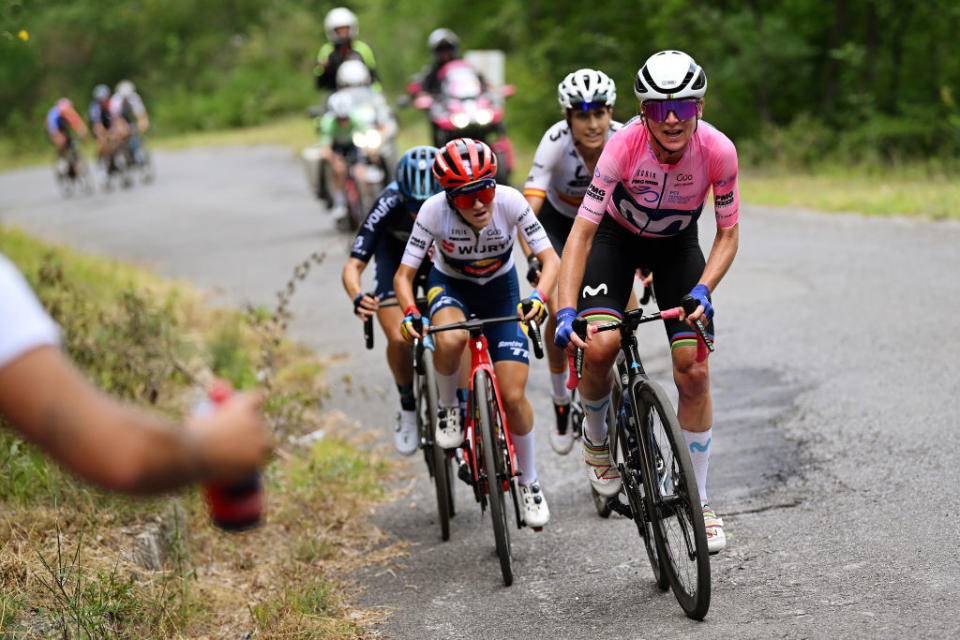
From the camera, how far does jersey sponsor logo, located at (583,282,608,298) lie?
18.1ft

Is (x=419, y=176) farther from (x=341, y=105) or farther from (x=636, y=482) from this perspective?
(x=341, y=105)

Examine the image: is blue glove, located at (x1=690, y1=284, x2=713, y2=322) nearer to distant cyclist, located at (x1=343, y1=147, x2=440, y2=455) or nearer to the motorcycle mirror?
distant cyclist, located at (x1=343, y1=147, x2=440, y2=455)

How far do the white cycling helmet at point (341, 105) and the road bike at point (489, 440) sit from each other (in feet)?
34.8

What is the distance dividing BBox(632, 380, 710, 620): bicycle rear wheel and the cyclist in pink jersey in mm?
170

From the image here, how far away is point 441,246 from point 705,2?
16452 mm

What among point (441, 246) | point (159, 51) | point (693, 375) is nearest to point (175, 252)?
point (441, 246)

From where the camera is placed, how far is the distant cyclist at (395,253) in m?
6.79

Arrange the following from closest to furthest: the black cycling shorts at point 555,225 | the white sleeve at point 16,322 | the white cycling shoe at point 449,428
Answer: the white sleeve at point 16,322 < the white cycling shoe at point 449,428 < the black cycling shorts at point 555,225

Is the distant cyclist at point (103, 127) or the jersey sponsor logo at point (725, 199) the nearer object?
the jersey sponsor logo at point (725, 199)

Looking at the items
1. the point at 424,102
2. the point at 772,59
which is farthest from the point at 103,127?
the point at 772,59

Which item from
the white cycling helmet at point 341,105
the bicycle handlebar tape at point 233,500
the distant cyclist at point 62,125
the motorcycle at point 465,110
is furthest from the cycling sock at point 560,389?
the distant cyclist at point 62,125

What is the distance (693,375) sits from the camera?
17.1 feet

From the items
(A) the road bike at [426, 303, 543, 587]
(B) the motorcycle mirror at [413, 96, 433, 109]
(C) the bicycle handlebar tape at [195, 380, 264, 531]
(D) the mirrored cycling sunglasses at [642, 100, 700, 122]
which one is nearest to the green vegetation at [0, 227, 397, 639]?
(A) the road bike at [426, 303, 543, 587]

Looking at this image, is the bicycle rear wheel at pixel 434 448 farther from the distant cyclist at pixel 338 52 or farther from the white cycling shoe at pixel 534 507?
the distant cyclist at pixel 338 52
